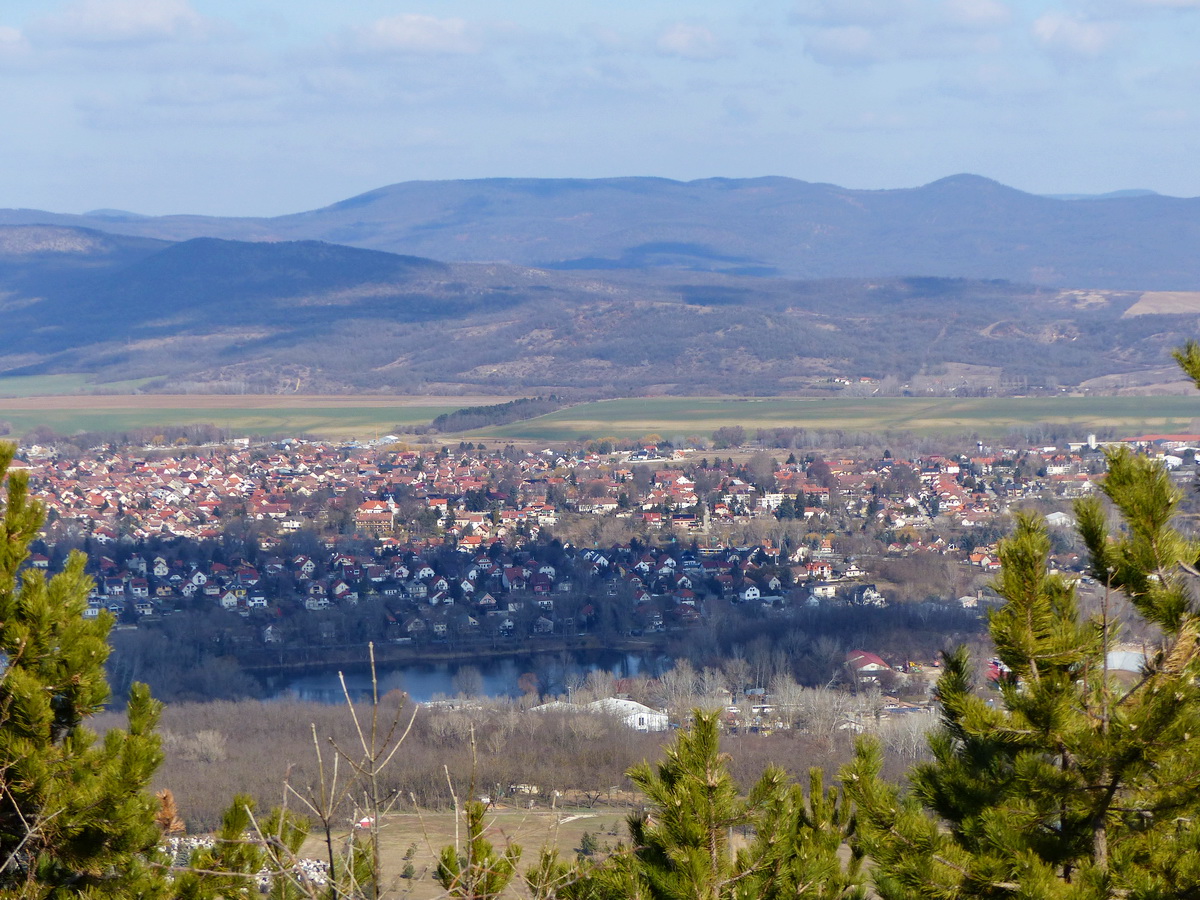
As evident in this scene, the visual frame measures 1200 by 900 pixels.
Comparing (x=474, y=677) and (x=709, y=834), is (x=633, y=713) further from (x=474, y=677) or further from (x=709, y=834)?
(x=709, y=834)

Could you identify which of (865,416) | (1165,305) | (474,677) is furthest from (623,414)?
(1165,305)

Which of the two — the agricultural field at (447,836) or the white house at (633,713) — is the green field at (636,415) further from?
the agricultural field at (447,836)

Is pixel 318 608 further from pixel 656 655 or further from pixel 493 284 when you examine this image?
pixel 493 284

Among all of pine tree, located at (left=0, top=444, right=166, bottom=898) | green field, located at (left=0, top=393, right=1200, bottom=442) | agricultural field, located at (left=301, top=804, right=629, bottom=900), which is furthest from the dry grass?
pine tree, located at (left=0, top=444, right=166, bottom=898)

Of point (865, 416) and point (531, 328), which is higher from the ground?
point (531, 328)

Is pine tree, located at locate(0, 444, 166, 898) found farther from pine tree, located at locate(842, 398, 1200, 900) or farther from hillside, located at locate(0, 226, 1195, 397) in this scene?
hillside, located at locate(0, 226, 1195, 397)

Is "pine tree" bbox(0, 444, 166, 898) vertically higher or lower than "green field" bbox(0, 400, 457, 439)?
higher

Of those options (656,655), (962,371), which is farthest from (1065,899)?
(962,371)
